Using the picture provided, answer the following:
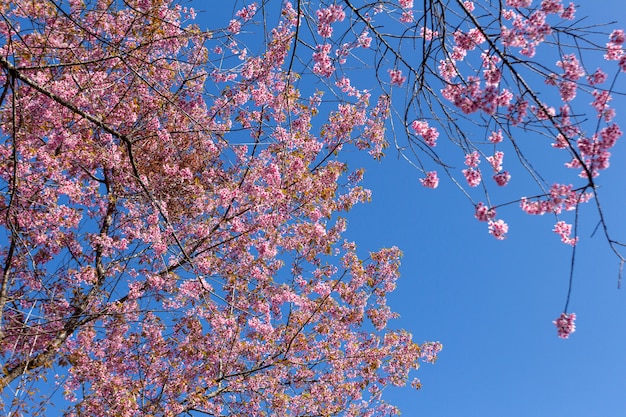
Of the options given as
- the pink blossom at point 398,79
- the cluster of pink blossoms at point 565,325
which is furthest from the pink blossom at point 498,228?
the pink blossom at point 398,79

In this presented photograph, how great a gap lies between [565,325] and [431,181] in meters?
1.68

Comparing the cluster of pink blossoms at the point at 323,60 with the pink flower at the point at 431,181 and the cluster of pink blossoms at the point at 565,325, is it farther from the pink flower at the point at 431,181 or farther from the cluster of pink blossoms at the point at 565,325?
the cluster of pink blossoms at the point at 565,325

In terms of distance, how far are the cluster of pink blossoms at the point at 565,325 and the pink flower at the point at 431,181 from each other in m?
1.60

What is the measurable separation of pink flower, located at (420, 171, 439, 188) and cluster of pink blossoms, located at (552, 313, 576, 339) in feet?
5.26

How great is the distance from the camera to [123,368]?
809 cm

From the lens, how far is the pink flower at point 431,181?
4.25 metres

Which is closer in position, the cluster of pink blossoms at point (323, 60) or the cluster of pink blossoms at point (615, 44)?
the cluster of pink blossoms at point (615, 44)

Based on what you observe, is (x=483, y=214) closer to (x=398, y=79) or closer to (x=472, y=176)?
(x=472, y=176)

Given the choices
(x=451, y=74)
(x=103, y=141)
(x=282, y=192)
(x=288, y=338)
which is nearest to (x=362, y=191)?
(x=282, y=192)

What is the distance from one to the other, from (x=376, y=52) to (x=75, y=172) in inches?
245

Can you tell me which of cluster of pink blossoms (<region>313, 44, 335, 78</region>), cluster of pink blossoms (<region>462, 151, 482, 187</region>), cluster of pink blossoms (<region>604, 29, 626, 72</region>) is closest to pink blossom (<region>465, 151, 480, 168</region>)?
cluster of pink blossoms (<region>462, 151, 482, 187</region>)

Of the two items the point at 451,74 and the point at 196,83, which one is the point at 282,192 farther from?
the point at 451,74

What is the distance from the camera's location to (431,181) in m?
4.25

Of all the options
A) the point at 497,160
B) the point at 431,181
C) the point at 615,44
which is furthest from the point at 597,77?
the point at 431,181
